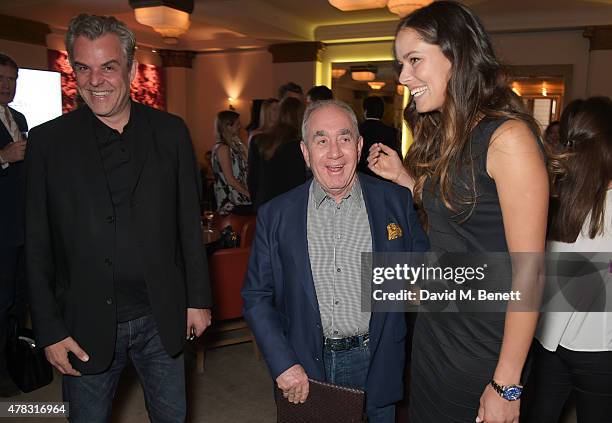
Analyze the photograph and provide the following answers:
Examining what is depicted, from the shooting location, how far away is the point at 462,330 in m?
1.28

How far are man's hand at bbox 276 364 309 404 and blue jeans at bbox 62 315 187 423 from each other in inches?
21.5

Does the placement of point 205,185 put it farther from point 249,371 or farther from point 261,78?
point 249,371

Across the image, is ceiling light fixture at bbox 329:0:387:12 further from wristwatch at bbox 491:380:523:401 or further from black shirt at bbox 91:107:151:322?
wristwatch at bbox 491:380:523:401

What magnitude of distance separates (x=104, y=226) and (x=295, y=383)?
2.71 ft

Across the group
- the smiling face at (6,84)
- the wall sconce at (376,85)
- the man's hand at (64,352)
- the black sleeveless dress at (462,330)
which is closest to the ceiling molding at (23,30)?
the smiling face at (6,84)

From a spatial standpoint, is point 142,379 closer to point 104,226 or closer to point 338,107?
point 104,226

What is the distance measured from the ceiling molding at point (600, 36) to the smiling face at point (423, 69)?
26.3ft

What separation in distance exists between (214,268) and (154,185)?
162 cm

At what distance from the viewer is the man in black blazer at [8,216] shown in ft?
9.45

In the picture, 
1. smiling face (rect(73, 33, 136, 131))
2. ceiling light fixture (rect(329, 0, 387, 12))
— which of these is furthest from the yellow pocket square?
ceiling light fixture (rect(329, 0, 387, 12))

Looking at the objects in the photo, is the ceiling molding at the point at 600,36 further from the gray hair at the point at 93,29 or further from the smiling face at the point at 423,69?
the gray hair at the point at 93,29

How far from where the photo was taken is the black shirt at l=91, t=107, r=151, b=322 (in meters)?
1.65

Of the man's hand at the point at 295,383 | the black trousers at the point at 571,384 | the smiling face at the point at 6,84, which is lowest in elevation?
the black trousers at the point at 571,384

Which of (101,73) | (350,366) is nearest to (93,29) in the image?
(101,73)
